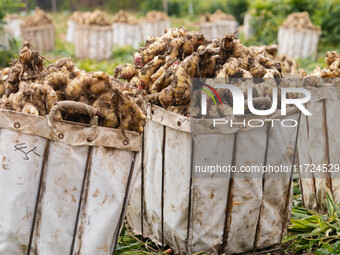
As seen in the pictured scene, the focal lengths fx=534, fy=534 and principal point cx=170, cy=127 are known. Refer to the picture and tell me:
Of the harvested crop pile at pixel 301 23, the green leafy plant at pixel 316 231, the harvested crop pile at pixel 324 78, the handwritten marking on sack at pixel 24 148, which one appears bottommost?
the green leafy plant at pixel 316 231

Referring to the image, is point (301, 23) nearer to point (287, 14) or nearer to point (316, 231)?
point (287, 14)

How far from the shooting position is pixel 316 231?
2.93m

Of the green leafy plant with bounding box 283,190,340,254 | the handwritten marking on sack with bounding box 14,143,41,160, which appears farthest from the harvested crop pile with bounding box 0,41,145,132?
the green leafy plant with bounding box 283,190,340,254

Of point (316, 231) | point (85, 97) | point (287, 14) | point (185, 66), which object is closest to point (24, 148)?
point (85, 97)

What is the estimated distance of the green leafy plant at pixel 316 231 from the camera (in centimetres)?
287

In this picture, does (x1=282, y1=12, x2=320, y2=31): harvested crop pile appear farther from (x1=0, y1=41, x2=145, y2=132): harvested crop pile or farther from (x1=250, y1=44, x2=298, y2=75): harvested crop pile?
(x1=0, y1=41, x2=145, y2=132): harvested crop pile

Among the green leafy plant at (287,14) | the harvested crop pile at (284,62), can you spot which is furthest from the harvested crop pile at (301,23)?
the harvested crop pile at (284,62)

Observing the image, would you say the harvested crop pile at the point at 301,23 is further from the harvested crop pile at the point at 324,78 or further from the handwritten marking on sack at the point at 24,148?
the handwritten marking on sack at the point at 24,148

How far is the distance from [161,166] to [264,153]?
0.51m

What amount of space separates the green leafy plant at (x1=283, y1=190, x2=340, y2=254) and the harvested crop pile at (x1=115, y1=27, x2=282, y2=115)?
851 millimetres

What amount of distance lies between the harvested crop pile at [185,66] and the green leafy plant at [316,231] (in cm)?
85

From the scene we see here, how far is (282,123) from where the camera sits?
104 inches

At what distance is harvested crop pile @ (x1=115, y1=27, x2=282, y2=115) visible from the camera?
259cm

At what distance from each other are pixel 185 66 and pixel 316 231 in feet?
3.87
